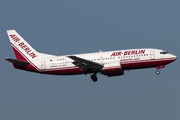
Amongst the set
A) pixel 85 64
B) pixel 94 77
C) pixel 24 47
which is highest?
pixel 24 47

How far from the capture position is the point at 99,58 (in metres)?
54.1

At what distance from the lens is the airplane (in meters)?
53.1

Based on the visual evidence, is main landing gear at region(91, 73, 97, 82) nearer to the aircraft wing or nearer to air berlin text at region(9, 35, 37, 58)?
the aircraft wing

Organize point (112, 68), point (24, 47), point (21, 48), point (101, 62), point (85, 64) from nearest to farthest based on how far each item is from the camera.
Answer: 1. point (112, 68)
2. point (85, 64)
3. point (101, 62)
4. point (21, 48)
5. point (24, 47)

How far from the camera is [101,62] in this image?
53781mm

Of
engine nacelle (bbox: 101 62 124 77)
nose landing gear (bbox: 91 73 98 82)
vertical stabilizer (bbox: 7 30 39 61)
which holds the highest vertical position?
vertical stabilizer (bbox: 7 30 39 61)

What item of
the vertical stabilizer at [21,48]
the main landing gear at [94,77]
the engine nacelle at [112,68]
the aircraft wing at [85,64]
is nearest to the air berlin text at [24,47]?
the vertical stabilizer at [21,48]

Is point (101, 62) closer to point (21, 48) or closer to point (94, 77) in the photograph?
point (94, 77)

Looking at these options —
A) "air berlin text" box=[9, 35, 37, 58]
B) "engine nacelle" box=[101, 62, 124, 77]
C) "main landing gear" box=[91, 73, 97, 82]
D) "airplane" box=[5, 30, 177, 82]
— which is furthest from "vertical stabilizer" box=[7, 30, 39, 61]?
"engine nacelle" box=[101, 62, 124, 77]

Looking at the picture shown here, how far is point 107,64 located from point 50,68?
9.58 meters

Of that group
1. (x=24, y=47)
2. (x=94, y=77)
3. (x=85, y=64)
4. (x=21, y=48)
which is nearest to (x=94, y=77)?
(x=94, y=77)

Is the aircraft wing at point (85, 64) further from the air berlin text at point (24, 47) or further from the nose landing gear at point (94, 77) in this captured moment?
the air berlin text at point (24, 47)

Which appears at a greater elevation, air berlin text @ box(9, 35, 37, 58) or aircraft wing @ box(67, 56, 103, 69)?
air berlin text @ box(9, 35, 37, 58)

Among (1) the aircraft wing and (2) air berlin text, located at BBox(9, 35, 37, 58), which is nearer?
(1) the aircraft wing
